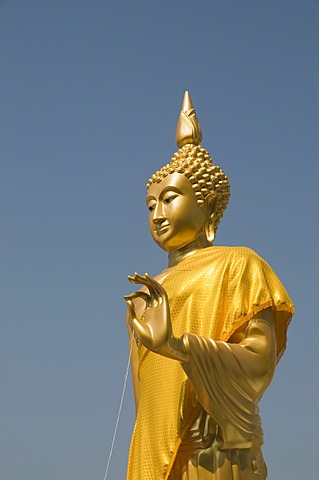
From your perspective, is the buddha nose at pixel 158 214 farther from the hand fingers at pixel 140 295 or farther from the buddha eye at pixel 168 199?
the hand fingers at pixel 140 295

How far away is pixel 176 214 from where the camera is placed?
7.35 m

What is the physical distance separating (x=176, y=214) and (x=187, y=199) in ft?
0.49

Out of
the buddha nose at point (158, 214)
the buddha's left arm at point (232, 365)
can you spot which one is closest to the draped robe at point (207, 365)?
the buddha's left arm at point (232, 365)

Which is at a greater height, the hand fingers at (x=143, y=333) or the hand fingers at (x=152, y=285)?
the hand fingers at (x=152, y=285)

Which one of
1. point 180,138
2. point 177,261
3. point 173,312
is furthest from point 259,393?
point 180,138

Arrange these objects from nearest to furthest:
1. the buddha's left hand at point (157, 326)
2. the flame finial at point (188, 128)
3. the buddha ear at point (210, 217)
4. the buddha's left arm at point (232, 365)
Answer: the buddha's left hand at point (157, 326) → the buddha's left arm at point (232, 365) → the buddha ear at point (210, 217) → the flame finial at point (188, 128)

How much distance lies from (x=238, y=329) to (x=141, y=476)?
1.22 metres

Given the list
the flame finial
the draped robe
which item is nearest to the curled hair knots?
the flame finial

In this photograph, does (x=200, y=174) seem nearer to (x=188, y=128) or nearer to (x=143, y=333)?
(x=188, y=128)

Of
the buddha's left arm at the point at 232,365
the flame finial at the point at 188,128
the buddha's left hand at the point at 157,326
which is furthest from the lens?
the flame finial at the point at 188,128

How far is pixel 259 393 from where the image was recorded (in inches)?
259

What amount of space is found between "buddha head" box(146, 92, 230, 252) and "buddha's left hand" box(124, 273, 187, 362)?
1144 millimetres

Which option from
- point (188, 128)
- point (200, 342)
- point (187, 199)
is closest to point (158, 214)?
point (187, 199)

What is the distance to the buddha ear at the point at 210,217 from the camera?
24.5ft
